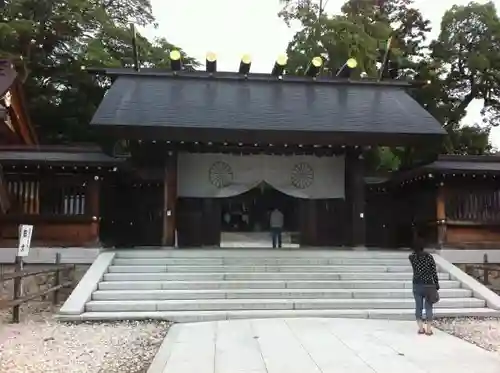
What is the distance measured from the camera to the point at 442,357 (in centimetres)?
612

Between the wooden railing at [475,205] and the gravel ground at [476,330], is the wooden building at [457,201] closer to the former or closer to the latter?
the wooden railing at [475,205]

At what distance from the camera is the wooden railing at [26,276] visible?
808 cm

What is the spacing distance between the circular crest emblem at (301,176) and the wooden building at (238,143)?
0.03m

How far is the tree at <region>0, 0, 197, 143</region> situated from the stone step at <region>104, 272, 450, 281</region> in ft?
34.4

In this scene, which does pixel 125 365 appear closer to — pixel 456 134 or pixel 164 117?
pixel 164 117

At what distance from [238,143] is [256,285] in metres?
4.35

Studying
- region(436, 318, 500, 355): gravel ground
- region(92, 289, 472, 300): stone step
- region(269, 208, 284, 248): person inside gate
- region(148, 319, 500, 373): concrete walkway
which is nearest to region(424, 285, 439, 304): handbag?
region(148, 319, 500, 373): concrete walkway

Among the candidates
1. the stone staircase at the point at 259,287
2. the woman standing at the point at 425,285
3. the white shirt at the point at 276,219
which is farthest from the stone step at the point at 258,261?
the woman standing at the point at 425,285

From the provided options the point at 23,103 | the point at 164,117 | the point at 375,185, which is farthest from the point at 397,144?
the point at 23,103

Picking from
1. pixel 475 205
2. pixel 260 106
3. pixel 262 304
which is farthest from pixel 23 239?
pixel 475 205

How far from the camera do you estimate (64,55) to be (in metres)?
20.8

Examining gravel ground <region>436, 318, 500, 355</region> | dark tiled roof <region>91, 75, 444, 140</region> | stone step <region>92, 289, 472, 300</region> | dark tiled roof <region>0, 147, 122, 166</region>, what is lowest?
gravel ground <region>436, 318, 500, 355</region>

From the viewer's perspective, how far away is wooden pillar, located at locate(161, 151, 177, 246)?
44.4ft

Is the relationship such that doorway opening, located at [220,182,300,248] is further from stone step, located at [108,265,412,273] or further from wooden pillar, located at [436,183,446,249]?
stone step, located at [108,265,412,273]
